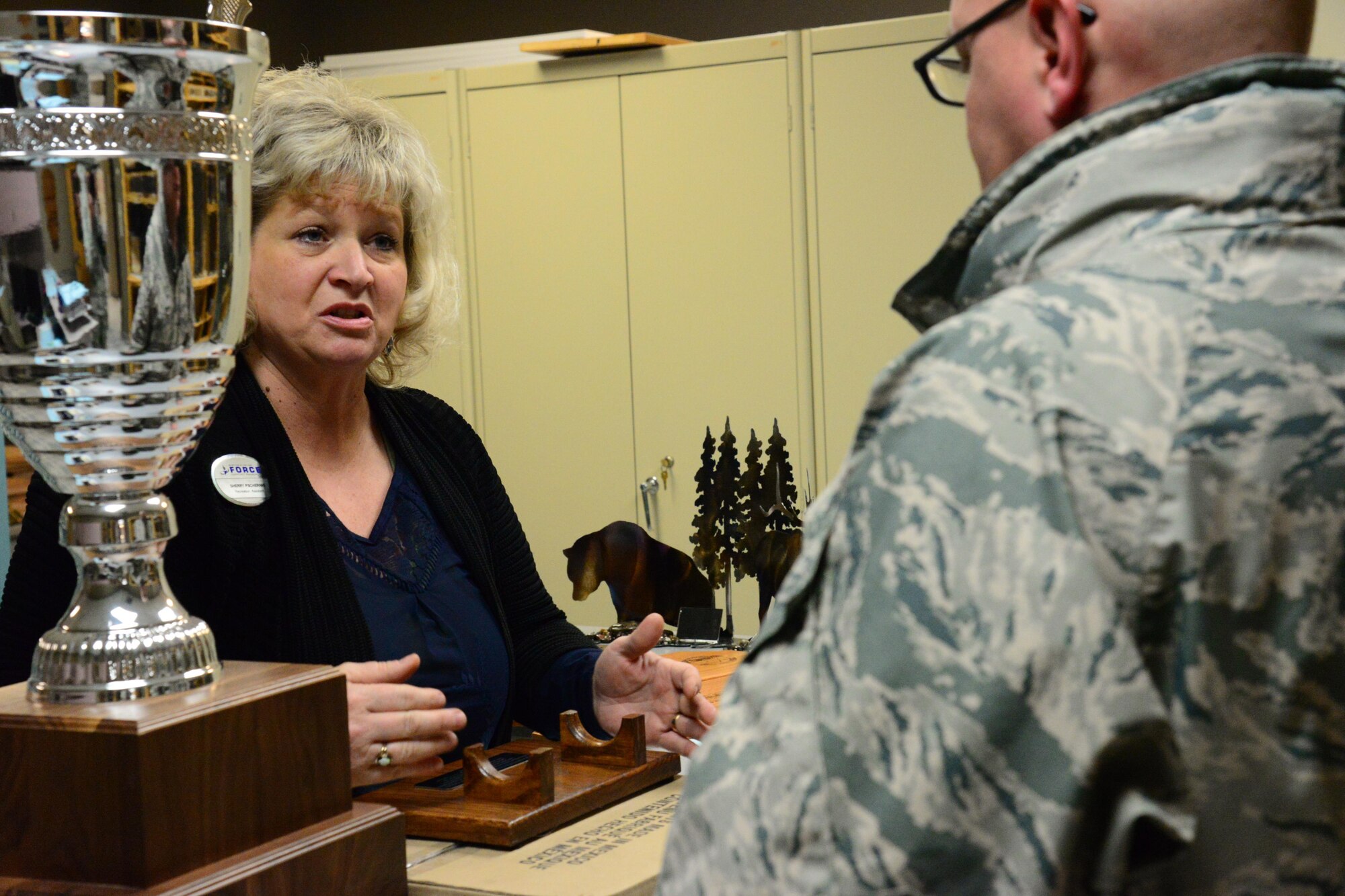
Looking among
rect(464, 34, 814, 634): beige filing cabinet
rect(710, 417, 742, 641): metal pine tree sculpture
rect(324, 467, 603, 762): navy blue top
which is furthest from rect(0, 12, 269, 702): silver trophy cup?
rect(464, 34, 814, 634): beige filing cabinet

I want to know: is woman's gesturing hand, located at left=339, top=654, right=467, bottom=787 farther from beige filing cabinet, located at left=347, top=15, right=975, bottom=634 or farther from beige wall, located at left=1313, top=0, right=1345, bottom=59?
beige wall, located at left=1313, top=0, right=1345, bottom=59

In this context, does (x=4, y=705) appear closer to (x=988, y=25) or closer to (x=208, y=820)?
(x=208, y=820)

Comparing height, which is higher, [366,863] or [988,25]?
[988,25]

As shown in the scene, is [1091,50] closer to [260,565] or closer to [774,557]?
[260,565]

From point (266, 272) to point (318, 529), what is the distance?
13.2 inches

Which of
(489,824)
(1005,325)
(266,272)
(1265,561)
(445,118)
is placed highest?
(445,118)

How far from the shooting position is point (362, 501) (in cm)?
169

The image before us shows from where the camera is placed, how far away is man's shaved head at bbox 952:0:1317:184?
25.6 inches

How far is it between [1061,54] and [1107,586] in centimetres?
29

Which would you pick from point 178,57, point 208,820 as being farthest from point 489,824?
point 178,57

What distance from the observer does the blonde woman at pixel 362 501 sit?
1.46 metres

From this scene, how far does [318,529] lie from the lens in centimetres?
153

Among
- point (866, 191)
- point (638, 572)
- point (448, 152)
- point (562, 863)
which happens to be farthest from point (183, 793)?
point (448, 152)

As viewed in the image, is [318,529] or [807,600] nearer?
[807,600]
